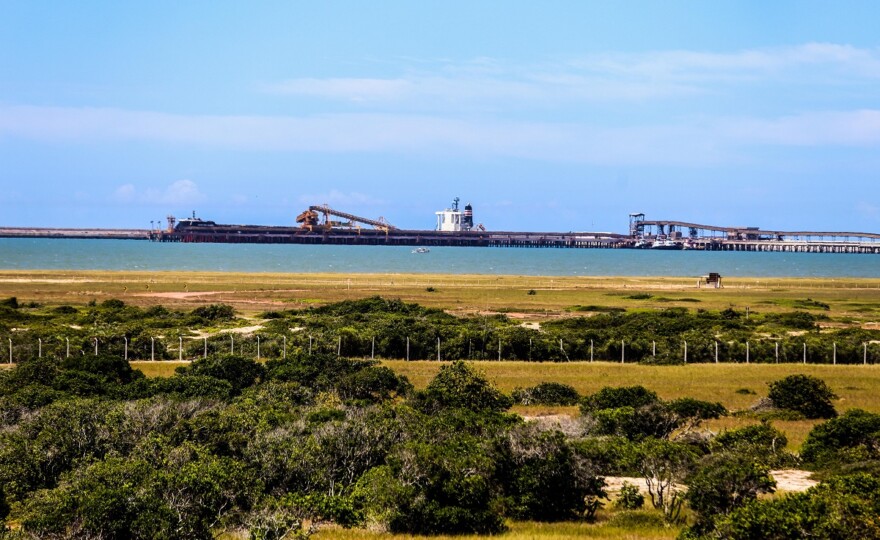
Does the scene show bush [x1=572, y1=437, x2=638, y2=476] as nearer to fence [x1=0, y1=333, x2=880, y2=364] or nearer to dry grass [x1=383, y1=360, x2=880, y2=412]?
dry grass [x1=383, y1=360, x2=880, y2=412]

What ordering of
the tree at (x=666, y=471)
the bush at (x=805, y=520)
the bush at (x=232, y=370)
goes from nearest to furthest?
the bush at (x=805, y=520) < the tree at (x=666, y=471) < the bush at (x=232, y=370)

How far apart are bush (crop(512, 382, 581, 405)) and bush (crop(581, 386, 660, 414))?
250cm

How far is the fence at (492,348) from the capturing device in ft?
115

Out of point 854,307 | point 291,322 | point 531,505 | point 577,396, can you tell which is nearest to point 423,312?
point 291,322

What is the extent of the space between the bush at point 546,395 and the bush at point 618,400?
2500 mm

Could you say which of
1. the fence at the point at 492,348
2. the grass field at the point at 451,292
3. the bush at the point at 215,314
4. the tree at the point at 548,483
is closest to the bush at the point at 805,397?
the fence at the point at 492,348

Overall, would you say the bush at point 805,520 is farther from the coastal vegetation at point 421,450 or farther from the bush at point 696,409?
the bush at point 696,409

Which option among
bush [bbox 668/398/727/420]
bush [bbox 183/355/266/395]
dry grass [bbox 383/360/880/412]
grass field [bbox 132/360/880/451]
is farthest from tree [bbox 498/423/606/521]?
dry grass [bbox 383/360/880/412]

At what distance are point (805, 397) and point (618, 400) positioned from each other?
17.3 ft

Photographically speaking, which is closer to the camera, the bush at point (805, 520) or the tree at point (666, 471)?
the bush at point (805, 520)

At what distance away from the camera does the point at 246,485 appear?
13617 mm

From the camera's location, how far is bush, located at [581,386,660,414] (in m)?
22.1

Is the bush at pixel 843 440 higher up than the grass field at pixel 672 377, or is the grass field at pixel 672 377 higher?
the bush at pixel 843 440

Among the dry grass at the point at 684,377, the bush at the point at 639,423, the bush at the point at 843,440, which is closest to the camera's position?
the bush at the point at 843,440
